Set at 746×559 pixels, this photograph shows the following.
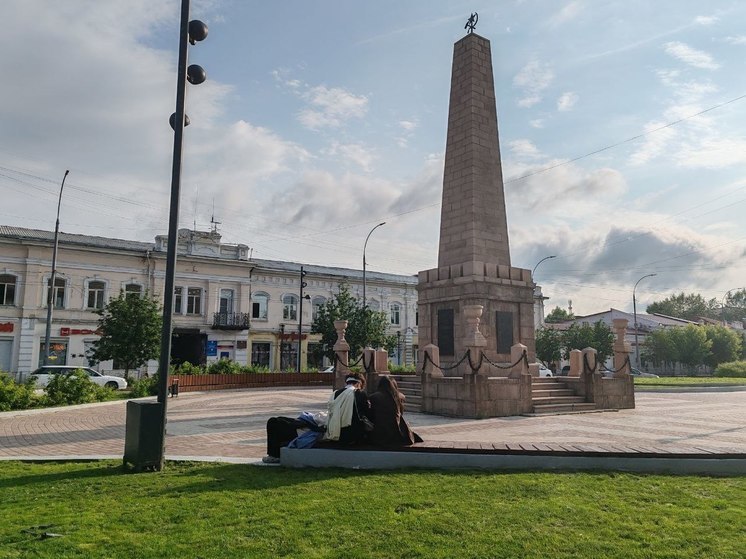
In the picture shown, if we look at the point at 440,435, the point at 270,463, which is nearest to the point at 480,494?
the point at 270,463

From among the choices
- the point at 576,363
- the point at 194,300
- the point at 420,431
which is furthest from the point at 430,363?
the point at 194,300

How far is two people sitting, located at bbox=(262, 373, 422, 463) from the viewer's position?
7781 mm

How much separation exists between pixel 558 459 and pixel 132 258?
123ft

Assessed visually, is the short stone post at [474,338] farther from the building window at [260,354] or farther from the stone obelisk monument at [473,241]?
the building window at [260,354]

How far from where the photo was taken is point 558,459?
295 inches

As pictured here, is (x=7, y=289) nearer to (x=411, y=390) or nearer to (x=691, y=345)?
(x=411, y=390)

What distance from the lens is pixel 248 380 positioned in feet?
98.0

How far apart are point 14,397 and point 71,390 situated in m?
2.38

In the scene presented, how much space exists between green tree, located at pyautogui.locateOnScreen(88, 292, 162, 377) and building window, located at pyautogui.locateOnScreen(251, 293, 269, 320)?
623 inches

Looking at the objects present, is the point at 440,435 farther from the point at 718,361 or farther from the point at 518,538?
the point at 718,361

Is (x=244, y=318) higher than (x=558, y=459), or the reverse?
(x=244, y=318)

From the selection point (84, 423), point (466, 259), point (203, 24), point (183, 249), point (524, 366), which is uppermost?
point (183, 249)

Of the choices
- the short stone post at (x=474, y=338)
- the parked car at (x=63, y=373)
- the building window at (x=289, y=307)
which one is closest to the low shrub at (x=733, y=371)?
the building window at (x=289, y=307)

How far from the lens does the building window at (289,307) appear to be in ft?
152
